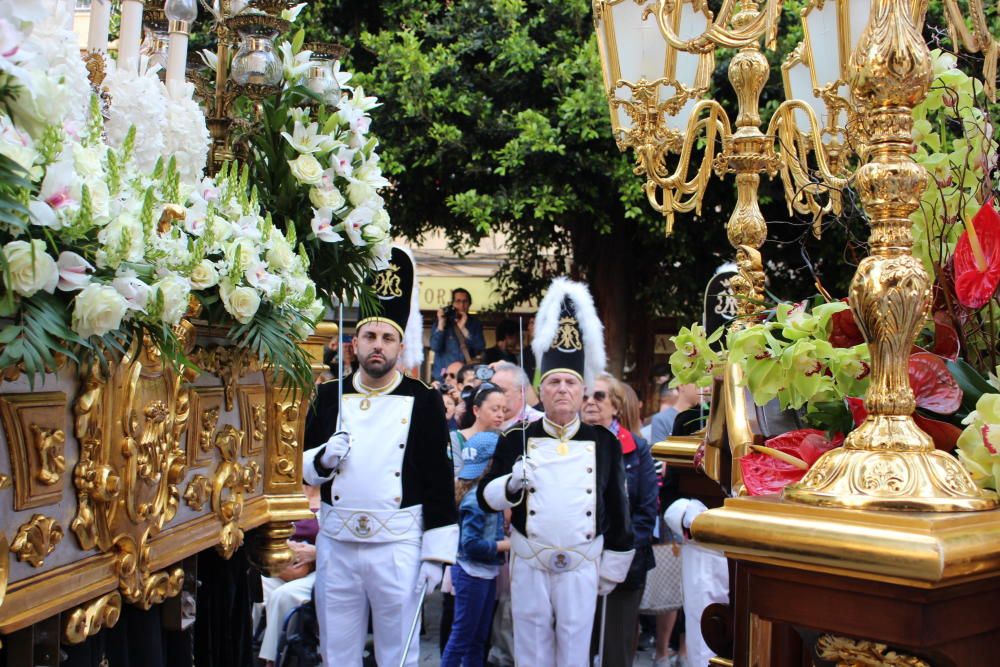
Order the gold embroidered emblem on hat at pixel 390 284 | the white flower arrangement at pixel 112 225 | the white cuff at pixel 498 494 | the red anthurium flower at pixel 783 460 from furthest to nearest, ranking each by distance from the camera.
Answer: the gold embroidered emblem on hat at pixel 390 284
the white cuff at pixel 498 494
the red anthurium flower at pixel 783 460
the white flower arrangement at pixel 112 225

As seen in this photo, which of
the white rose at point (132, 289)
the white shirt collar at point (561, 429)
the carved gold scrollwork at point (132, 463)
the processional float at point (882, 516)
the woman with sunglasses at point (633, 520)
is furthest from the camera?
the woman with sunglasses at point (633, 520)

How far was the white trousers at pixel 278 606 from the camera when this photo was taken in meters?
6.83

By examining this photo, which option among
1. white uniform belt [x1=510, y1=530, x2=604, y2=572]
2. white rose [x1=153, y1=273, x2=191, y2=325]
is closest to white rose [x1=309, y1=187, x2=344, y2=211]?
white rose [x1=153, y1=273, x2=191, y2=325]

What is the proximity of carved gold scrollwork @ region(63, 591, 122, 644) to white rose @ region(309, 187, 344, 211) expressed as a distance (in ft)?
4.47

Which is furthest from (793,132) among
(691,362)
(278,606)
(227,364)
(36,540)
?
(278,606)

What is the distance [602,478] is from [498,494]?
2.04 feet

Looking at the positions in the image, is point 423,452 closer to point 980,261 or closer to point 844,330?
point 844,330

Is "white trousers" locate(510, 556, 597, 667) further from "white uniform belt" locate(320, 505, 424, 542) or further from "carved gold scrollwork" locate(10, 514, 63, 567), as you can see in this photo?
"carved gold scrollwork" locate(10, 514, 63, 567)

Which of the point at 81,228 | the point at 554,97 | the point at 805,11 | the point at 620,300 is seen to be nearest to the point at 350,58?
the point at 554,97

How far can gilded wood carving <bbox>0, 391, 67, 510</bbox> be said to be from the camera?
1.86 meters

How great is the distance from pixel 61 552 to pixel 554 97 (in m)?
8.91

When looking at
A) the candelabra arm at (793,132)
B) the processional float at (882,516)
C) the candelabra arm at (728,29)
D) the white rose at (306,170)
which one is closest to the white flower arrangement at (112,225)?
the white rose at (306,170)

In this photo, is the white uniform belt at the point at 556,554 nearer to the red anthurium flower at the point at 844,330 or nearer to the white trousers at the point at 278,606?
the white trousers at the point at 278,606

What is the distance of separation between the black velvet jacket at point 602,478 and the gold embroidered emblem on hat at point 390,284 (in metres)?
1.09
